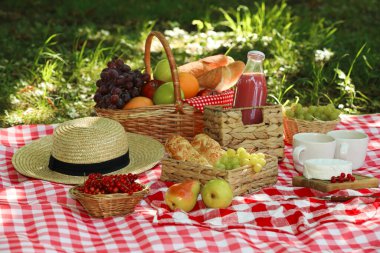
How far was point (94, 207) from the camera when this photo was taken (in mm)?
2912

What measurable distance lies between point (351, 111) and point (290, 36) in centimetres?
116

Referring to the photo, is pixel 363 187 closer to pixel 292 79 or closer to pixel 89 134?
pixel 89 134

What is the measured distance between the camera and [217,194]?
9.54 ft

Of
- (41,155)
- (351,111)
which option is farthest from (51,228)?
(351,111)

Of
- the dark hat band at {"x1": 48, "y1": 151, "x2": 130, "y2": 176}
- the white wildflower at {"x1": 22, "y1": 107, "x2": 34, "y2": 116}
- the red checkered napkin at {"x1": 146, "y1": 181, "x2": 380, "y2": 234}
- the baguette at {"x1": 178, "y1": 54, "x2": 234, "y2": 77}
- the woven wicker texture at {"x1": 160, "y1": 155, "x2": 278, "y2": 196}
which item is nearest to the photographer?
the red checkered napkin at {"x1": 146, "y1": 181, "x2": 380, "y2": 234}

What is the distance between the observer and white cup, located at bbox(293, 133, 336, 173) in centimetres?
335

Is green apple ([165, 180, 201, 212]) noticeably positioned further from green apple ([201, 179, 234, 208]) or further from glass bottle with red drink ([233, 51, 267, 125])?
glass bottle with red drink ([233, 51, 267, 125])

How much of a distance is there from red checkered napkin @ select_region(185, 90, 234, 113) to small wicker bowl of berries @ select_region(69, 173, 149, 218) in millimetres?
886

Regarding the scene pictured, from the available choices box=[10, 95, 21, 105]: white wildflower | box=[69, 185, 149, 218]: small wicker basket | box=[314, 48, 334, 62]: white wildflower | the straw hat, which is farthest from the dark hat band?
box=[314, 48, 334, 62]: white wildflower

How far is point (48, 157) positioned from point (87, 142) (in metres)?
0.42

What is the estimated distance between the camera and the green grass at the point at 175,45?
5105mm

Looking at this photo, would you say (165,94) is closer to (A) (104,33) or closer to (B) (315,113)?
(B) (315,113)

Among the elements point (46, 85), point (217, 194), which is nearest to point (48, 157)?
point (217, 194)

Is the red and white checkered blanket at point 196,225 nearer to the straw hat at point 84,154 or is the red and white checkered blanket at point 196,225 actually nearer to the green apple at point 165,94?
the straw hat at point 84,154
